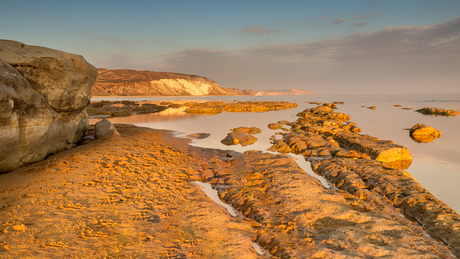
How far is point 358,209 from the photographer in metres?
6.70

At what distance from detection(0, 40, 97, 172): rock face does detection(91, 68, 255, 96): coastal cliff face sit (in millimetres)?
128305

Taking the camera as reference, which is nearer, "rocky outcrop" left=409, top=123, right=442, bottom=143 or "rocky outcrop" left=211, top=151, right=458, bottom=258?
"rocky outcrop" left=211, top=151, right=458, bottom=258

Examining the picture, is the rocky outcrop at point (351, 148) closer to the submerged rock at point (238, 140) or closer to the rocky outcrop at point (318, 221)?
the submerged rock at point (238, 140)

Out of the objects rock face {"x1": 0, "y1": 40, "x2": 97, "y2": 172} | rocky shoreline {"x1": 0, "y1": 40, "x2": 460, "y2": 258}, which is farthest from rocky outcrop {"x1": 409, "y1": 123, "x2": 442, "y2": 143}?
rock face {"x1": 0, "y1": 40, "x2": 97, "y2": 172}

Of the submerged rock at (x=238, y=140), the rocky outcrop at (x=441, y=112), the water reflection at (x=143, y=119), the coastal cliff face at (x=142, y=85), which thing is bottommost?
the submerged rock at (x=238, y=140)

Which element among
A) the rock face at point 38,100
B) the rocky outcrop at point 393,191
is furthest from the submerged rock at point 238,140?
the rock face at point 38,100

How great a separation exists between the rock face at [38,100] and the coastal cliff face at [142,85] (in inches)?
5051

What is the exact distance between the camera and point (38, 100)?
29.6 ft

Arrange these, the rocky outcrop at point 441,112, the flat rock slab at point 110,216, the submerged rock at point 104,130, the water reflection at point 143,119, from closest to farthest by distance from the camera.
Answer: the flat rock slab at point 110,216
the submerged rock at point 104,130
the water reflection at point 143,119
the rocky outcrop at point 441,112

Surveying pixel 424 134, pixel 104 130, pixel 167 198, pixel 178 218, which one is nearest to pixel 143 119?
pixel 104 130

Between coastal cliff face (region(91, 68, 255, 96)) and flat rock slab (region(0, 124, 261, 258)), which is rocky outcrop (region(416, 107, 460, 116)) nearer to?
flat rock slab (region(0, 124, 261, 258))

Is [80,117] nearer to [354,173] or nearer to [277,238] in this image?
[277,238]

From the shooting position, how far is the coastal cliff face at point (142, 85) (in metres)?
133

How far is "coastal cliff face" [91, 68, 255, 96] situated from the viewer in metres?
133
